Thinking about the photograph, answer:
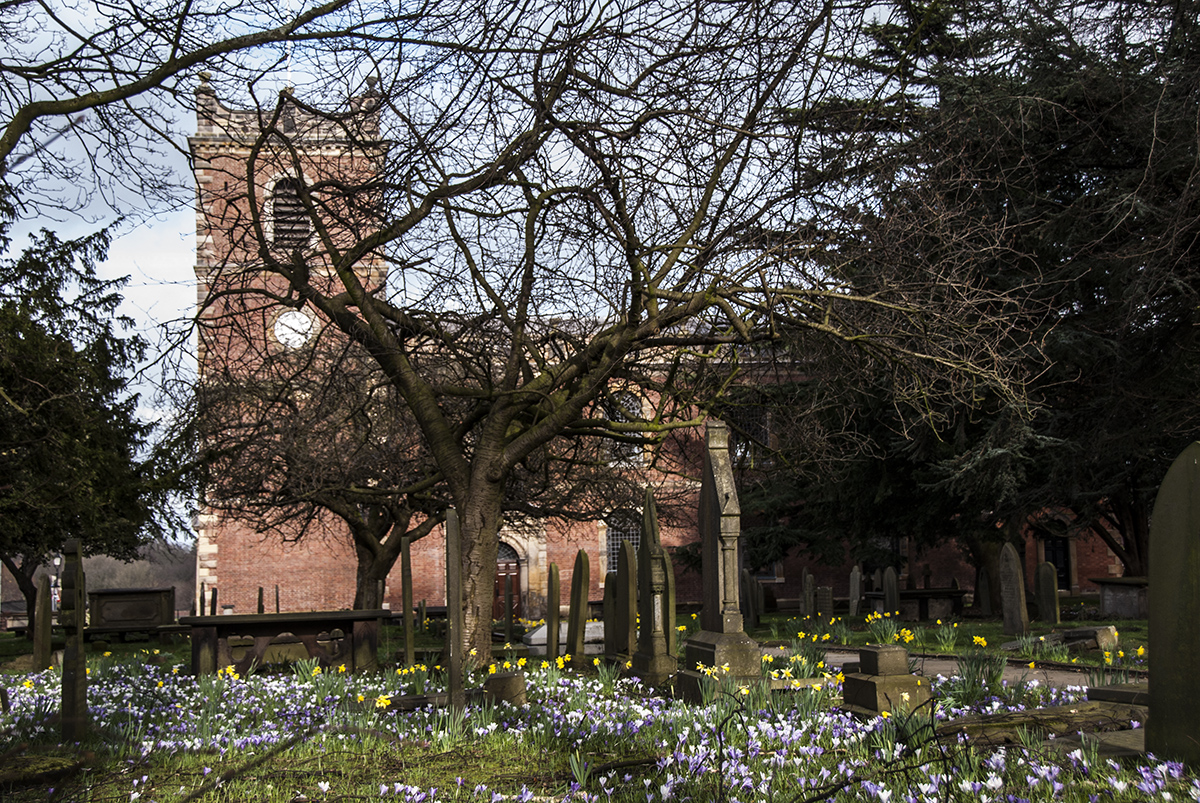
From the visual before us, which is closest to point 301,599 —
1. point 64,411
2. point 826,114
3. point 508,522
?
point 508,522

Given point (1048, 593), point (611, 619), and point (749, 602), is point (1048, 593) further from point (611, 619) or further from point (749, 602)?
point (611, 619)

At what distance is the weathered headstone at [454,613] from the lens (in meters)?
6.43

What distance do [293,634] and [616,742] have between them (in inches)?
328

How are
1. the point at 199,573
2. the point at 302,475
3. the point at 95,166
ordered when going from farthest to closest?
the point at 199,573 → the point at 302,475 → the point at 95,166

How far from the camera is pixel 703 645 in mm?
7938

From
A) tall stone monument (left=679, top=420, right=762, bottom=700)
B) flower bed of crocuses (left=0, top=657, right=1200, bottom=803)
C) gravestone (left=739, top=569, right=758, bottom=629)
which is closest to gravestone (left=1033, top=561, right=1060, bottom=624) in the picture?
gravestone (left=739, top=569, right=758, bottom=629)

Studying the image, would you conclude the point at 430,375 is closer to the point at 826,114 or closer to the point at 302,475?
the point at 302,475

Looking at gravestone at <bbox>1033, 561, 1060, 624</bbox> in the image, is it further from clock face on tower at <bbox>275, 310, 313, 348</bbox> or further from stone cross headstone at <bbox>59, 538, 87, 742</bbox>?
stone cross headstone at <bbox>59, 538, 87, 742</bbox>

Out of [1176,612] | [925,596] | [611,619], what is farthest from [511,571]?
[1176,612]

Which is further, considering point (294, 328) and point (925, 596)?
point (925, 596)

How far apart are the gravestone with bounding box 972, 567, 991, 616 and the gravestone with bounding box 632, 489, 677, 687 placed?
16.3m

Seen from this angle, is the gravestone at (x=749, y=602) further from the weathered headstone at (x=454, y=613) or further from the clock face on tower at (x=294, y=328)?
the weathered headstone at (x=454, y=613)

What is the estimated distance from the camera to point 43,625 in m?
12.4

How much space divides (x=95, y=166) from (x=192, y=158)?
0.79 metres
